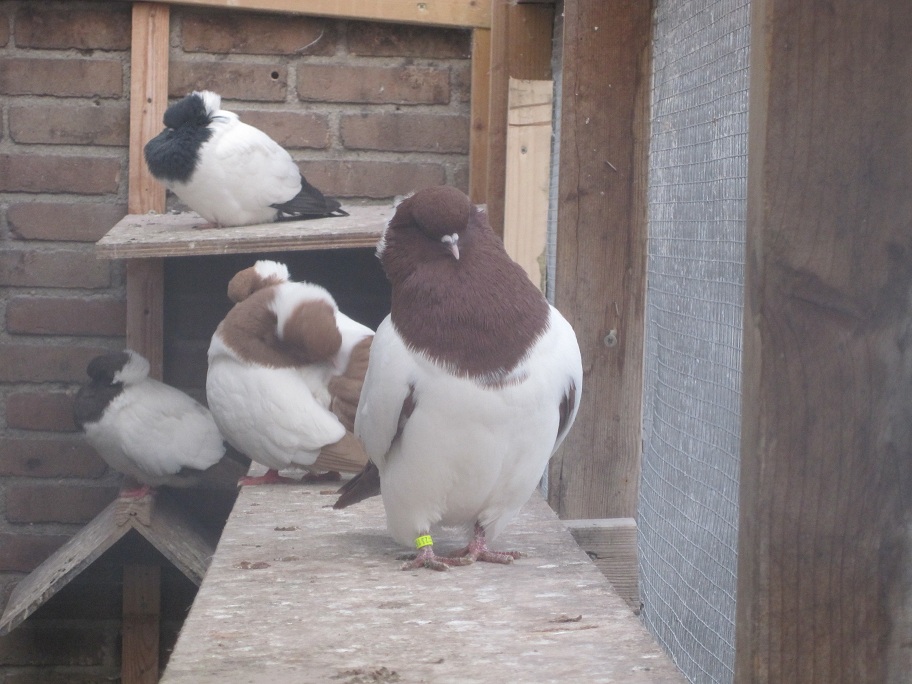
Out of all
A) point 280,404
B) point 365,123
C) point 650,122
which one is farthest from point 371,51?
point 650,122

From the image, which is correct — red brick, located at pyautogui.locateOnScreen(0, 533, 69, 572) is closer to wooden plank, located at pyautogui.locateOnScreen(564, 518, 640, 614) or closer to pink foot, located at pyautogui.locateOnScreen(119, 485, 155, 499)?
pink foot, located at pyautogui.locateOnScreen(119, 485, 155, 499)

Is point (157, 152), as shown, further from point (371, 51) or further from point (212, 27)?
point (371, 51)

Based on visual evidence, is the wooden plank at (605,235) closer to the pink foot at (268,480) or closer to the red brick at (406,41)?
the pink foot at (268,480)

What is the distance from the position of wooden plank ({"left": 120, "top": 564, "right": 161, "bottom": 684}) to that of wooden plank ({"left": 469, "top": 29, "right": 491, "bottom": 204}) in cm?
169

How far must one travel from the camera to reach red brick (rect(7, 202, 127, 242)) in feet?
12.0

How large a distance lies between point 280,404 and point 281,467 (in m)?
0.17

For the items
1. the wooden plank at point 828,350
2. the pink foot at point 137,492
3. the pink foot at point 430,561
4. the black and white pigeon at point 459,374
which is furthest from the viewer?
the pink foot at point 137,492

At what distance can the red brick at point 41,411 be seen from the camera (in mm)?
3725

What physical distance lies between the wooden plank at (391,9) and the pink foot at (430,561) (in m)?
2.07

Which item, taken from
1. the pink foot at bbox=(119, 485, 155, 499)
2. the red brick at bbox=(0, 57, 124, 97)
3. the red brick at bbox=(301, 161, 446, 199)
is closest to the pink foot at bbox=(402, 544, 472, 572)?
the pink foot at bbox=(119, 485, 155, 499)

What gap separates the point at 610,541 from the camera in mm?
2281

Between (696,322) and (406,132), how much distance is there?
2.00 metres

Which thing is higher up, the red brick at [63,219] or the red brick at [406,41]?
the red brick at [406,41]

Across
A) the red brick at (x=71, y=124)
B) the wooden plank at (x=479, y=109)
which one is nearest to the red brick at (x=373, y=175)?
the wooden plank at (x=479, y=109)
